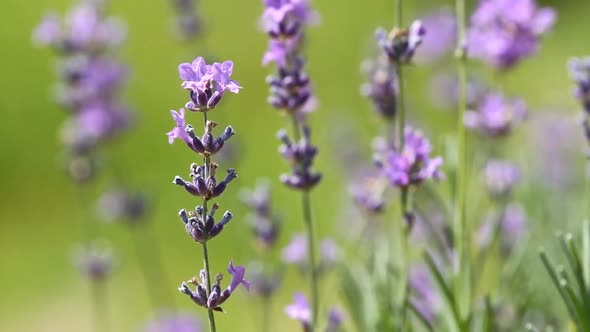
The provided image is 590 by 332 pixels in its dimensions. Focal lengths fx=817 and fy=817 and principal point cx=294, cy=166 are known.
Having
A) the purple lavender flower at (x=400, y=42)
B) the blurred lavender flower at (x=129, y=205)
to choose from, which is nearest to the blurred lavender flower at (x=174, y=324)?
the blurred lavender flower at (x=129, y=205)

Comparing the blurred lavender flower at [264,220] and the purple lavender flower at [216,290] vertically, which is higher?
the blurred lavender flower at [264,220]

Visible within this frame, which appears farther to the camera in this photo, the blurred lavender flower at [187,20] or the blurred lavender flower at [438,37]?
the blurred lavender flower at [438,37]

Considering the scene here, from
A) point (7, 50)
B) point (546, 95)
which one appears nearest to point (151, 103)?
point (7, 50)

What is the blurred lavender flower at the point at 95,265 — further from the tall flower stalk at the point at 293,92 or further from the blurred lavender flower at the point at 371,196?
the tall flower stalk at the point at 293,92

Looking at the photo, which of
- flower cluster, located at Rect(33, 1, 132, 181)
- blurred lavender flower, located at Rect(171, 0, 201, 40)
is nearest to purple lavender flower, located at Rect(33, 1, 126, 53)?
flower cluster, located at Rect(33, 1, 132, 181)

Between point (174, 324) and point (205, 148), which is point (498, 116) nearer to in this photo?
point (205, 148)

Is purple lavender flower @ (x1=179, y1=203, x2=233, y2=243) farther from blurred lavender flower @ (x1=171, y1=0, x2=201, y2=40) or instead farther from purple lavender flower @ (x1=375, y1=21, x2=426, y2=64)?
blurred lavender flower @ (x1=171, y1=0, x2=201, y2=40)

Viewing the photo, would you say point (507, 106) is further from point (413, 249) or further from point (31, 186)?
point (31, 186)
